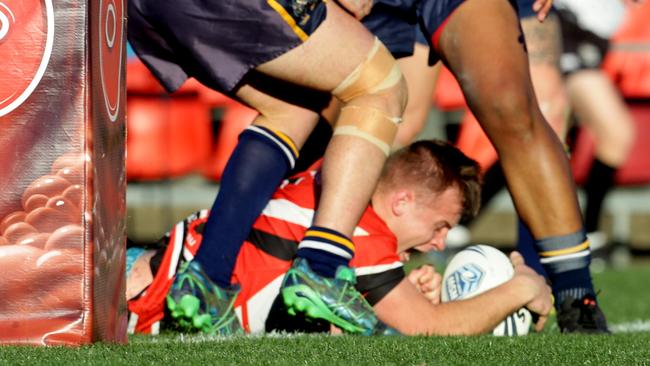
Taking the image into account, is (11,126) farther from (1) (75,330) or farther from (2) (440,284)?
(2) (440,284)

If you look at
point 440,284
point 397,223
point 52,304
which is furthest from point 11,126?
point 440,284

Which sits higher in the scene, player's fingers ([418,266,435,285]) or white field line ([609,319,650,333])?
player's fingers ([418,266,435,285])

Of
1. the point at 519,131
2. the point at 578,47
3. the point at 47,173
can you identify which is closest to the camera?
the point at 47,173

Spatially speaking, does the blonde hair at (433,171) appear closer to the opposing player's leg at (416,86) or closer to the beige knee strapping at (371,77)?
the beige knee strapping at (371,77)

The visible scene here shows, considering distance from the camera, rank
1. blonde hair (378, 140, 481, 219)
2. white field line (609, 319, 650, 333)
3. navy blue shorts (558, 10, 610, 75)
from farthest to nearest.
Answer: navy blue shorts (558, 10, 610, 75), white field line (609, 319, 650, 333), blonde hair (378, 140, 481, 219)

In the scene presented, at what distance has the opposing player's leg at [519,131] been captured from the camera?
3330 mm

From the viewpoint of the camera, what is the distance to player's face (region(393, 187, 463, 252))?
135 inches

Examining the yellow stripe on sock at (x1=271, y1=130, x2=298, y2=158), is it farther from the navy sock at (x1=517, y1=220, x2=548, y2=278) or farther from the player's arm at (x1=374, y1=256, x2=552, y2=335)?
the navy sock at (x1=517, y1=220, x2=548, y2=278)

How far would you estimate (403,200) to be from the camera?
342cm

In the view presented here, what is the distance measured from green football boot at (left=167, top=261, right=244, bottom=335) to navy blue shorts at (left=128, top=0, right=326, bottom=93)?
0.53m

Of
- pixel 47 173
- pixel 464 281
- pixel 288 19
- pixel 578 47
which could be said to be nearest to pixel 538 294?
pixel 464 281

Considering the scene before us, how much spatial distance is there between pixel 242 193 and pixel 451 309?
0.67 meters

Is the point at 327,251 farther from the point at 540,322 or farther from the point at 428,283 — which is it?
the point at 540,322

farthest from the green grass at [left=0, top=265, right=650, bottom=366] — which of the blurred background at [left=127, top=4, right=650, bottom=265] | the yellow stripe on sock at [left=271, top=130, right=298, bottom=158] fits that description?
the blurred background at [left=127, top=4, right=650, bottom=265]
